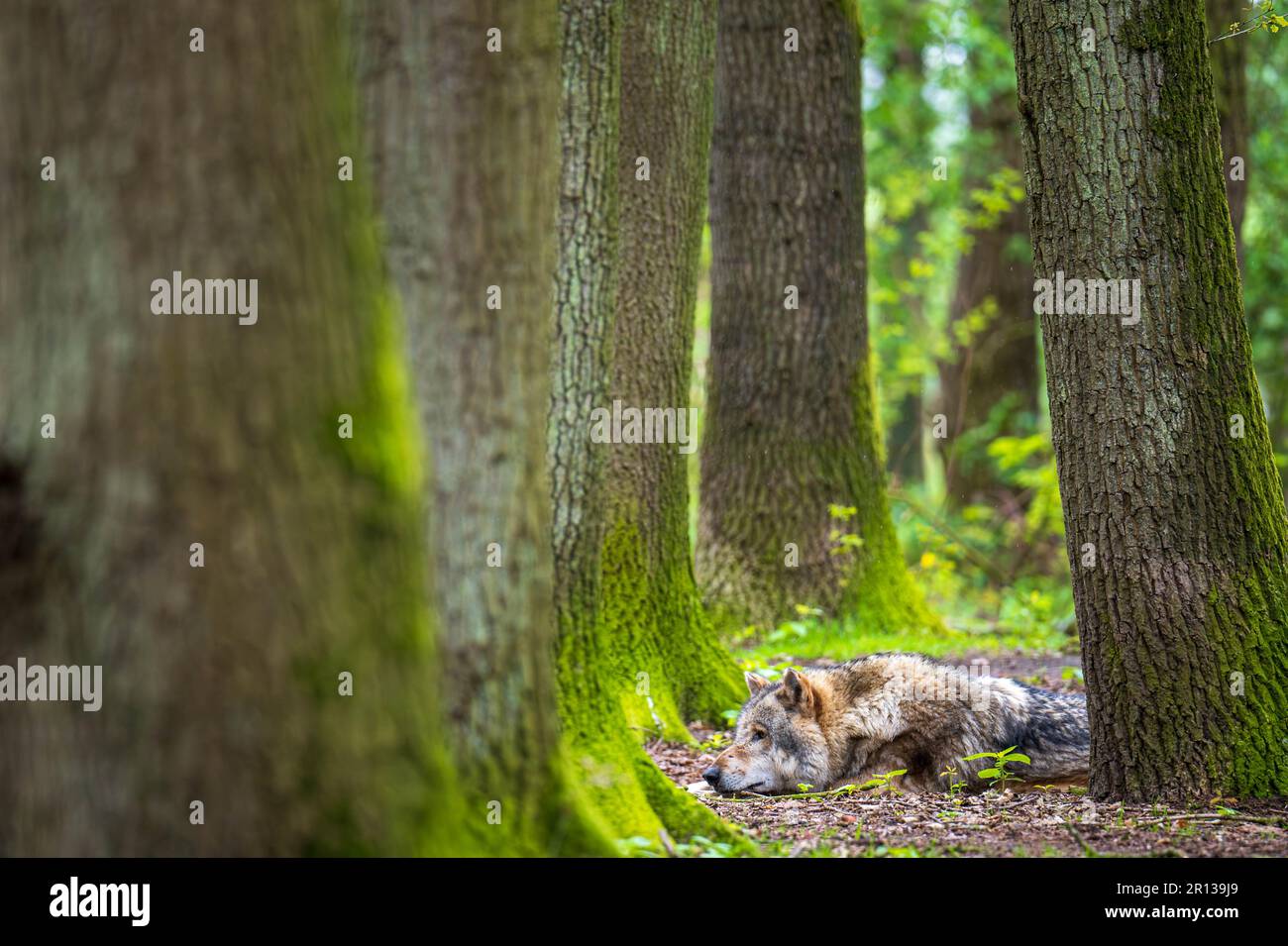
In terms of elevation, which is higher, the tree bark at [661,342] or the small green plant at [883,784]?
the tree bark at [661,342]

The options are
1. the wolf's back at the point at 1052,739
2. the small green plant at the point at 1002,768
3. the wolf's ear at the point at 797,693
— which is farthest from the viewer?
the wolf's ear at the point at 797,693

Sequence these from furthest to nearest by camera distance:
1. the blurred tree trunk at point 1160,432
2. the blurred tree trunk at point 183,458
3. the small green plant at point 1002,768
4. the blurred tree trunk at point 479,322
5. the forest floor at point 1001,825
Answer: the small green plant at point 1002,768
the blurred tree trunk at point 1160,432
the forest floor at point 1001,825
the blurred tree trunk at point 479,322
the blurred tree trunk at point 183,458

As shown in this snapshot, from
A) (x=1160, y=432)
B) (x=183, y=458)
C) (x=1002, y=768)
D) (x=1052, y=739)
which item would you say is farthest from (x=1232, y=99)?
(x=183, y=458)

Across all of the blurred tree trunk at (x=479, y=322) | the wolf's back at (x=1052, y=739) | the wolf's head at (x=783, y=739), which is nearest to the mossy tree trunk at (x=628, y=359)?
the wolf's head at (x=783, y=739)

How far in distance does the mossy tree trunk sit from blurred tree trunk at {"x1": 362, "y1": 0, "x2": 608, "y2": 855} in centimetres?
161

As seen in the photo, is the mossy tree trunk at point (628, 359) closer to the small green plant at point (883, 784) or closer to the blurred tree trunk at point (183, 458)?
the small green plant at point (883, 784)

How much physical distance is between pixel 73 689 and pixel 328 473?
0.85m

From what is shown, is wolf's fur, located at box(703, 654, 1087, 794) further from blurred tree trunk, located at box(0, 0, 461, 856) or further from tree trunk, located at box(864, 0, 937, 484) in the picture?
tree trunk, located at box(864, 0, 937, 484)

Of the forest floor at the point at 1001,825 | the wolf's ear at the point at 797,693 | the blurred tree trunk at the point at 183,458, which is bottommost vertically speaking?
the forest floor at the point at 1001,825

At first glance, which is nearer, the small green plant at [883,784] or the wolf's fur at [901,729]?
the small green plant at [883,784]

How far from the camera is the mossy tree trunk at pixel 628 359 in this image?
6.14 meters

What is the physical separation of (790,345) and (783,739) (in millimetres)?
5033

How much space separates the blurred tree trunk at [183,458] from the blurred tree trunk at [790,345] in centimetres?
846

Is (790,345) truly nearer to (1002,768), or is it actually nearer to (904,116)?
(1002,768)
